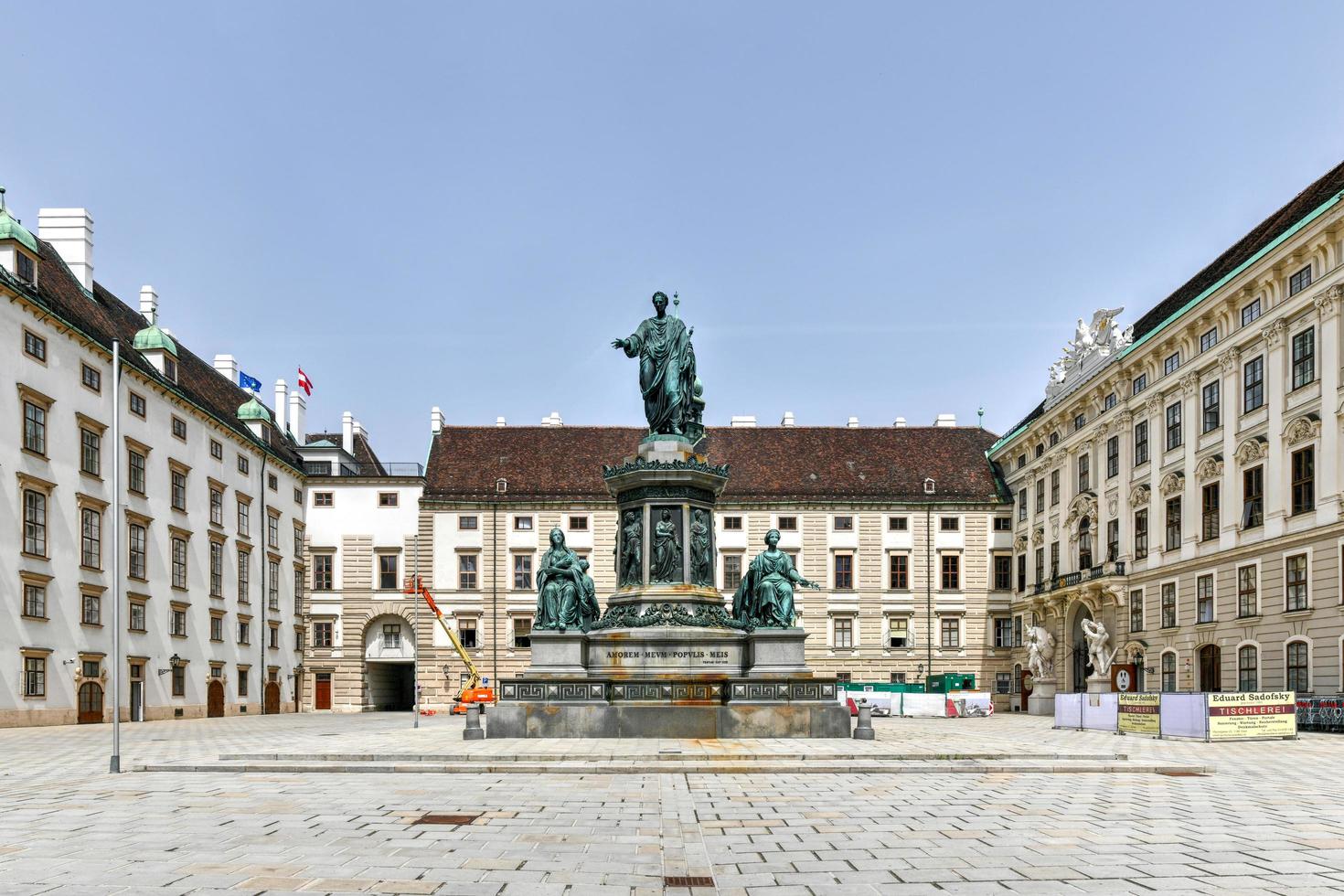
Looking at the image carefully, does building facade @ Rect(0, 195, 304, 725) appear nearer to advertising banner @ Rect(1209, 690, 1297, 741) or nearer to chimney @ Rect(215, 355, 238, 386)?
chimney @ Rect(215, 355, 238, 386)

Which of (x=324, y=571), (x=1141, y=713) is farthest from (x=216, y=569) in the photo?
(x=1141, y=713)

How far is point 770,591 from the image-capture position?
24453mm

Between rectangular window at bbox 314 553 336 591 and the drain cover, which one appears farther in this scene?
rectangular window at bbox 314 553 336 591

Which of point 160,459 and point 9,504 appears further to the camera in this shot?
point 160,459

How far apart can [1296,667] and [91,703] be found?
39068 millimetres

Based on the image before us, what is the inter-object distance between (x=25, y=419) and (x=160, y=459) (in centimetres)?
1012

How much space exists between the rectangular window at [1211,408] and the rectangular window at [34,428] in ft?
129

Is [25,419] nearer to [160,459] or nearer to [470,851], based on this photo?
[160,459]

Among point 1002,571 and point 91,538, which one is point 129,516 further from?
point 1002,571

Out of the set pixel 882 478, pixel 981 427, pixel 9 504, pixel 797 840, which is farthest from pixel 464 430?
pixel 797 840

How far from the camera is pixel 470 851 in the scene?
11.0 m

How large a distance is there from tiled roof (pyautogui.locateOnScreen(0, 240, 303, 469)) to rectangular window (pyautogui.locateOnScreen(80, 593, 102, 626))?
8.90 m

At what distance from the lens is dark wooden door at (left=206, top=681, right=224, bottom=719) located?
172ft

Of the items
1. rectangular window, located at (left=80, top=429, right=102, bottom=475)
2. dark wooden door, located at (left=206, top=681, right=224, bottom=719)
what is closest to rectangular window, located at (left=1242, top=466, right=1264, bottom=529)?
rectangular window, located at (left=80, top=429, right=102, bottom=475)
